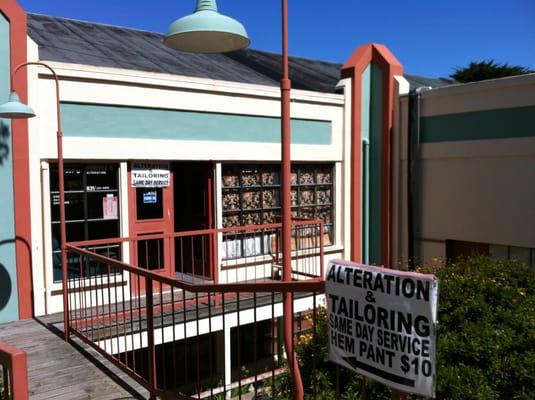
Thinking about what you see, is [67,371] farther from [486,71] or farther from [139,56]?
→ [486,71]

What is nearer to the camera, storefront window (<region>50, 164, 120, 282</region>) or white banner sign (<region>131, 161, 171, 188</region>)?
storefront window (<region>50, 164, 120, 282</region>)

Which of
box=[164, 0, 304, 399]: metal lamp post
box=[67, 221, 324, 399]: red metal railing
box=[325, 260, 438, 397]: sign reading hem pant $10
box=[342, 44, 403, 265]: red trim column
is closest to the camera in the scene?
box=[325, 260, 438, 397]: sign reading hem pant $10

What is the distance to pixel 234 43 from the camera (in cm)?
390

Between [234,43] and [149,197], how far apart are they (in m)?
5.38

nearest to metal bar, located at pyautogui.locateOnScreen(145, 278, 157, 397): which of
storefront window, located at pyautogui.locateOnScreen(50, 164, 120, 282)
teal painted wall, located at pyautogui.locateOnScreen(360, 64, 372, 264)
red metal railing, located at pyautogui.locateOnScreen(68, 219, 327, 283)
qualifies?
storefront window, located at pyautogui.locateOnScreen(50, 164, 120, 282)

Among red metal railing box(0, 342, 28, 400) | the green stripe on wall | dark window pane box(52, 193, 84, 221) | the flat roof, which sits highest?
the flat roof

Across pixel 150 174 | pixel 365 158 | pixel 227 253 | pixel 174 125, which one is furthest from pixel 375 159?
pixel 150 174

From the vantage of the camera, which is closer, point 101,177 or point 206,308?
point 206,308

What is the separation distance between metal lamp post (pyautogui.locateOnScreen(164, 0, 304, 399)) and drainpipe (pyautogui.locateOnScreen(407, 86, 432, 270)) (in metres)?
8.26

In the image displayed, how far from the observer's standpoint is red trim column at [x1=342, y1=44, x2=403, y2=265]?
38.2ft

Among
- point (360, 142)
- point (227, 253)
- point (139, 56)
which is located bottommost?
point (227, 253)

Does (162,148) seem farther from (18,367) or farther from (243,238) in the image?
(18,367)

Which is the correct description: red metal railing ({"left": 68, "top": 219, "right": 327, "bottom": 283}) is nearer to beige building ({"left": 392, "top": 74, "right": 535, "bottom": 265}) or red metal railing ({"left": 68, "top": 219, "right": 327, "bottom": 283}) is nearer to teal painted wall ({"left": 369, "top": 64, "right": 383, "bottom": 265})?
teal painted wall ({"left": 369, "top": 64, "right": 383, "bottom": 265})

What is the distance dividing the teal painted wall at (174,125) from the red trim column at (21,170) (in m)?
0.65
